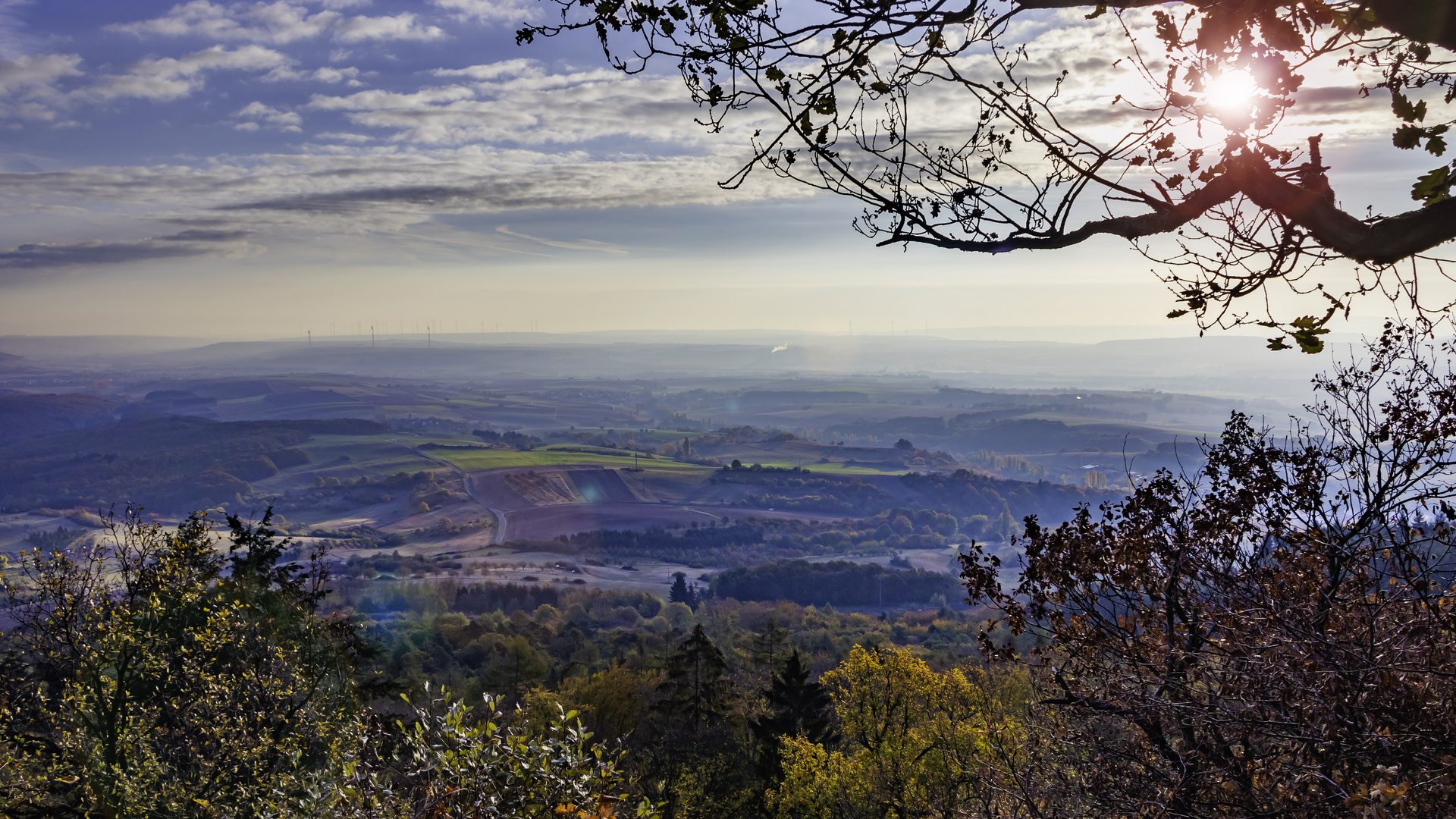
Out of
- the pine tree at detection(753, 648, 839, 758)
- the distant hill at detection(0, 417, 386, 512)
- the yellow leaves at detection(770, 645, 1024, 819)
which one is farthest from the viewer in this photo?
the distant hill at detection(0, 417, 386, 512)

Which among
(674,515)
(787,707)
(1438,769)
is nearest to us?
(1438,769)

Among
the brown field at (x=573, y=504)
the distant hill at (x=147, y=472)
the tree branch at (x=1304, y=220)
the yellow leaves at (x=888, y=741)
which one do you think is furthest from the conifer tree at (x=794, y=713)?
the distant hill at (x=147, y=472)

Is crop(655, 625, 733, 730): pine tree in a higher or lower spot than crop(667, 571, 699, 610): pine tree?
higher

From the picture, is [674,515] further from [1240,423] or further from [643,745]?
[1240,423]

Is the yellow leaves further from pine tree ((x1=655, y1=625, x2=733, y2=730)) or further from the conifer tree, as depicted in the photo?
pine tree ((x1=655, y1=625, x2=733, y2=730))

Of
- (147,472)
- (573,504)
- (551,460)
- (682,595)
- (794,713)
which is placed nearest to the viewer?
(794,713)

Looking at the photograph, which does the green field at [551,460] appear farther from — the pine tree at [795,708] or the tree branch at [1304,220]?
the tree branch at [1304,220]

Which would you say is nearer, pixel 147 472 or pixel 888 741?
pixel 888 741

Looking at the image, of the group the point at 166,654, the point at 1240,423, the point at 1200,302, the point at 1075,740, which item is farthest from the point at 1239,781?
the point at 166,654

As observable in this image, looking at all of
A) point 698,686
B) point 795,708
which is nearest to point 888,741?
point 795,708

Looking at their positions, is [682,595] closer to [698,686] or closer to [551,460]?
[698,686]

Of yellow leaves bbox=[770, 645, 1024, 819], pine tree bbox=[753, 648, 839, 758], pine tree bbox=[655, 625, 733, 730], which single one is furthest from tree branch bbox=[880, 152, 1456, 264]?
pine tree bbox=[655, 625, 733, 730]
